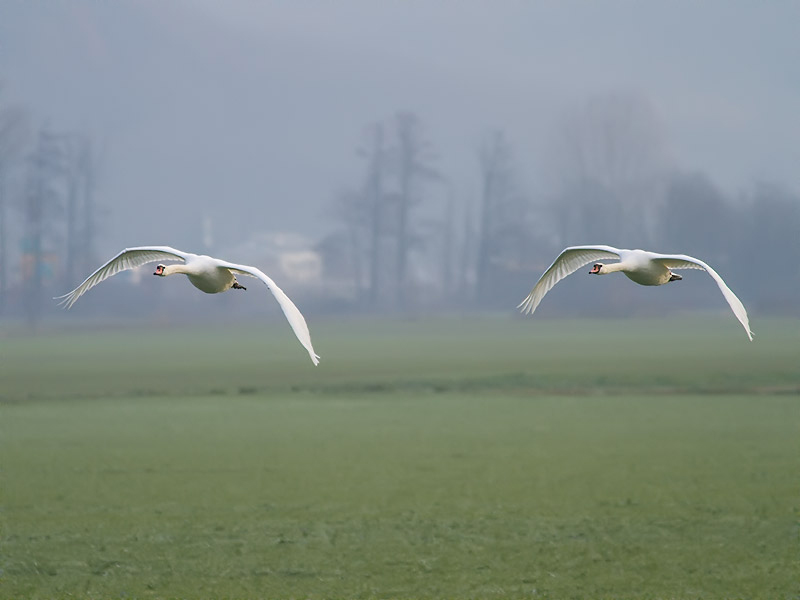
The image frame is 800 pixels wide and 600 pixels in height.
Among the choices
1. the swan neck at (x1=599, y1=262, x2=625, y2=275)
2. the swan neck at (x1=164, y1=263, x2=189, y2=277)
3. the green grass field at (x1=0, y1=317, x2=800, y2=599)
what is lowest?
the green grass field at (x1=0, y1=317, x2=800, y2=599)

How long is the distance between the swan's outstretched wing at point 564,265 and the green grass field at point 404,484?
5054 mm

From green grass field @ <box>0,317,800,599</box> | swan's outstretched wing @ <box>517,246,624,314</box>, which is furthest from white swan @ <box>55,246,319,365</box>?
green grass field @ <box>0,317,800,599</box>

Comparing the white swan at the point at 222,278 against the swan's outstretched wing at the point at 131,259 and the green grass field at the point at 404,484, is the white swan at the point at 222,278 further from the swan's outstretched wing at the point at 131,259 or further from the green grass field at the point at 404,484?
the green grass field at the point at 404,484

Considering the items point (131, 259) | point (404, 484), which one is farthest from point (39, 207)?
point (131, 259)

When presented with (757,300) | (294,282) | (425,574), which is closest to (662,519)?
(425,574)

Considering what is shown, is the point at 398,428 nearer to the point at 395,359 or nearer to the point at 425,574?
the point at 425,574

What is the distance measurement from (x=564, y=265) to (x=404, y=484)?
31.1 ft

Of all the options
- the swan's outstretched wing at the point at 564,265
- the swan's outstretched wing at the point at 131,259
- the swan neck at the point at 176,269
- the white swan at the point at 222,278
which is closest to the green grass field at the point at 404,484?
the swan's outstretched wing at the point at 564,265

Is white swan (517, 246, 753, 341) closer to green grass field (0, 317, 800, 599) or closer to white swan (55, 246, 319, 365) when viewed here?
white swan (55, 246, 319, 365)

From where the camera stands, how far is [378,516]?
11.5 meters

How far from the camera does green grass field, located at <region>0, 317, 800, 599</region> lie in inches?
366

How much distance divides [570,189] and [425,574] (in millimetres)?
34981

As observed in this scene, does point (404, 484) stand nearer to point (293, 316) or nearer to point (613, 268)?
point (613, 268)

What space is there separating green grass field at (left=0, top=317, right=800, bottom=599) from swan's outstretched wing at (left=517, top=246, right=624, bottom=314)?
5.05 metres
